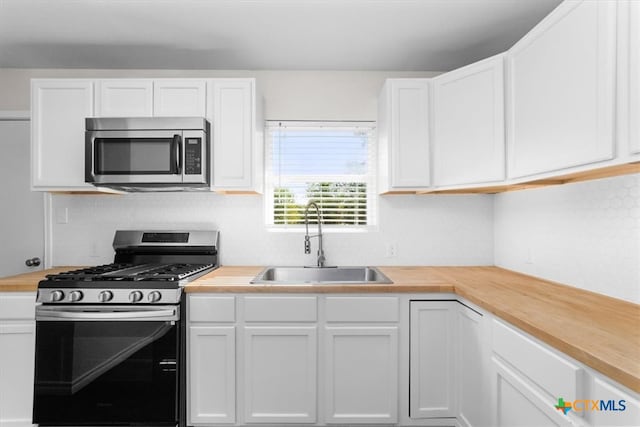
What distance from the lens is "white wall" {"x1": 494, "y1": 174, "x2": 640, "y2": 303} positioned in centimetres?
161

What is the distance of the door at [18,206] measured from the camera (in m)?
2.69

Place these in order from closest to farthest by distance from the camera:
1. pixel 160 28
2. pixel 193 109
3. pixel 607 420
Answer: pixel 607 420, pixel 160 28, pixel 193 109

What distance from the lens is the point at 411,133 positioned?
242cm

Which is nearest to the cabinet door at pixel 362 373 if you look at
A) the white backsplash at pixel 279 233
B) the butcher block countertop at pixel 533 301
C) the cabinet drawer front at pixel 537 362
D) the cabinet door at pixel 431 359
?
the cabinet door at pixel 431 359

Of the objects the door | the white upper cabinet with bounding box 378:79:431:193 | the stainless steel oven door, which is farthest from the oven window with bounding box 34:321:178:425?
the white upper cabinet with bounding box 378:79:431:193

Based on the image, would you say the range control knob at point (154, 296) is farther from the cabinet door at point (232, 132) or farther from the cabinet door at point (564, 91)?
the cabinet door at point (564, 91)

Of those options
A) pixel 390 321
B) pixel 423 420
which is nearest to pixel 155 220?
pixel 390 321

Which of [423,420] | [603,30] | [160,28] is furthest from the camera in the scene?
[160,28]

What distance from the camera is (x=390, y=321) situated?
6.69 feet

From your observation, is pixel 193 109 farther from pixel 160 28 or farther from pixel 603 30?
pixel 603 30

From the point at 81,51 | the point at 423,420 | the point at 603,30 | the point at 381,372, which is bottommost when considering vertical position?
the point at 423,420

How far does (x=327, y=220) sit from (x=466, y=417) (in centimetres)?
159

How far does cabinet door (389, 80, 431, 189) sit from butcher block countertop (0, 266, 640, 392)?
66cm

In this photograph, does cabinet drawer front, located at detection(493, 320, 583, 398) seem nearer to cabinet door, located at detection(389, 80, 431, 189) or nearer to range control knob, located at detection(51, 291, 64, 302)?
cabinet door, located at detection(389, 80, 431, 189)
